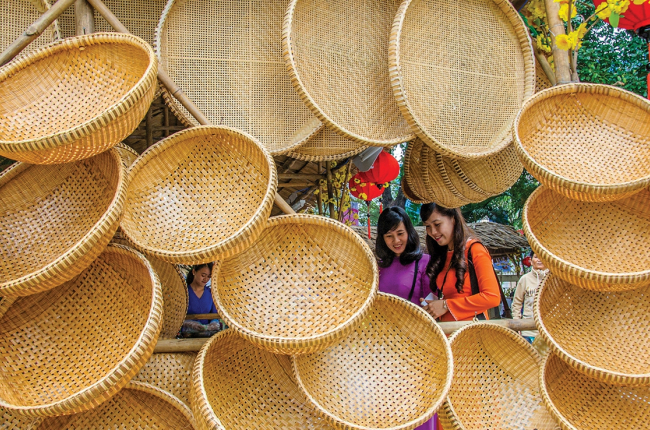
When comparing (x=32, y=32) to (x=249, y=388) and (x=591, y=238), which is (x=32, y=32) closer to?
(x=249, y=388)

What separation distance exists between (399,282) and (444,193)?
39 cm

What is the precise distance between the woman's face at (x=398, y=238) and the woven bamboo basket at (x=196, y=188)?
0.96 meters

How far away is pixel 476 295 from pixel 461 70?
0.68 metres

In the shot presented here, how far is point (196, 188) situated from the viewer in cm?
111

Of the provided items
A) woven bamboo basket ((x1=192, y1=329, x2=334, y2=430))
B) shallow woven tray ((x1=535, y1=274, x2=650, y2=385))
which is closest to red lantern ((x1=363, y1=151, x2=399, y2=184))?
shallow woven tray ((x1=535, y1=274, x2=650, y2=385))

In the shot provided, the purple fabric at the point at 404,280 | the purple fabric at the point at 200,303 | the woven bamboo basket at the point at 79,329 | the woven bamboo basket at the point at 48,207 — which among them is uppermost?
the woven bamboo basket at the point at 48,207

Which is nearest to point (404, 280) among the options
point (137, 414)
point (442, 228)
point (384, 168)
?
point (442, 228)

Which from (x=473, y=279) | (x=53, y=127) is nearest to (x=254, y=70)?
(x=53, y=127)

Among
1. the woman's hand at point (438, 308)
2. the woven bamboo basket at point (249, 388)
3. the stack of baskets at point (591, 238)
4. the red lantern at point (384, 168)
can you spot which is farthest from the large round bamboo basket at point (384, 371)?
the red lantern at point (384, 168)

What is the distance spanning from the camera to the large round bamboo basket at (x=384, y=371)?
40.9 inches

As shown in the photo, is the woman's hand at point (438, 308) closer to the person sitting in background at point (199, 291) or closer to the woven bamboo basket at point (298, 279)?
the woven bamboo basket at point (298, 279)

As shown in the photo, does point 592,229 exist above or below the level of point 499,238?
above

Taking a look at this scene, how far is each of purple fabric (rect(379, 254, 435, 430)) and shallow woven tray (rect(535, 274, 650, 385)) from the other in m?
0.74

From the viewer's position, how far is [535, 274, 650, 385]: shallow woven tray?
1.06 meters
